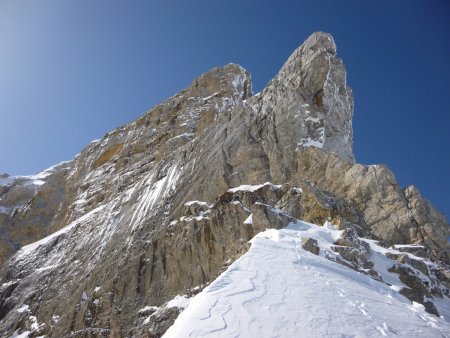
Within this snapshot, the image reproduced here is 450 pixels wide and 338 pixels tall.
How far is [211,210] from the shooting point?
26750 millimetres

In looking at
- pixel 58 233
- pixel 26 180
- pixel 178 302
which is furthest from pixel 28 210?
pixel 178 302

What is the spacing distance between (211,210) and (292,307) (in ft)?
62.0

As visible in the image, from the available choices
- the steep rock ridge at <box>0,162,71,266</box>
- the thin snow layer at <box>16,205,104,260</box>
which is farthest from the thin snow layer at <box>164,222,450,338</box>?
the steep rock ridge at <box>0,162,71,266</box>

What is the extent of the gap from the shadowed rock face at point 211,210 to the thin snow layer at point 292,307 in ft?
20.7

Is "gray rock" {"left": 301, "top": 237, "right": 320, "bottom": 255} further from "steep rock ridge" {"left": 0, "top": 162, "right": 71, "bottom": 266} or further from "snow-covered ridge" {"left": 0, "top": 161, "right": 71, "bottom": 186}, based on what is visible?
"snow-covered ridge" {"left": 0, "top": 161, "right": 71, "bottom": 186}

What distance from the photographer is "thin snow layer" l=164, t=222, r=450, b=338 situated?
6.93 metres

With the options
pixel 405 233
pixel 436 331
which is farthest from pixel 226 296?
pixel 405 233

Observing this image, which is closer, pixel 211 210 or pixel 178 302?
pixel 178 302

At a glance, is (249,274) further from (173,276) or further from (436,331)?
(173,276)

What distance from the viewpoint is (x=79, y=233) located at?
38781mm

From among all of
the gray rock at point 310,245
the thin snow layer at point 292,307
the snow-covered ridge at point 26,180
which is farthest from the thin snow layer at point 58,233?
the thin snow layer at point 292,307

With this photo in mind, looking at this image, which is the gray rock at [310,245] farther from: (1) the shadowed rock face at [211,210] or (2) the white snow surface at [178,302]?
(2) the white snow surface at [178,302]

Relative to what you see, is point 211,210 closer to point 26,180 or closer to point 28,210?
point 28,210

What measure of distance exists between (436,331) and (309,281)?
9.05ft
